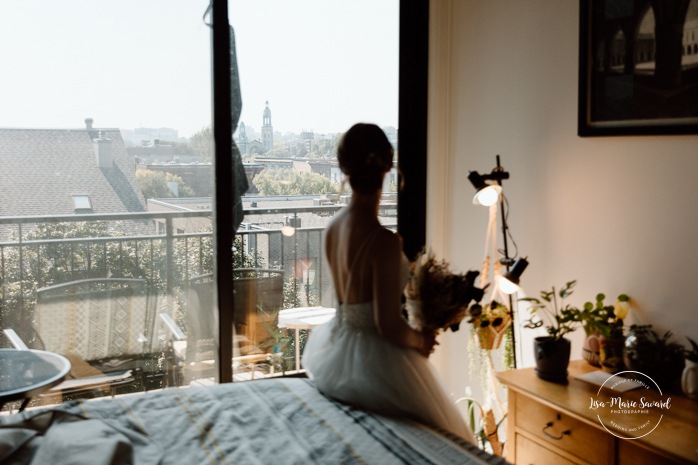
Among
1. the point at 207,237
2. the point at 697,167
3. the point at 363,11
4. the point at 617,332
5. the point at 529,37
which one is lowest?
the point at 617,332

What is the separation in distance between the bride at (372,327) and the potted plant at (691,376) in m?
0.73

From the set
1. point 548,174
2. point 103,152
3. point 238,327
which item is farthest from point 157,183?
point 548,174

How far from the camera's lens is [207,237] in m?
3.46

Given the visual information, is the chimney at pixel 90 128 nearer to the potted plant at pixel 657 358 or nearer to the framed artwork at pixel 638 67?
the framed artwork at pixel 638 67

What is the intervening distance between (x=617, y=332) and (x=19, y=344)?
2.48m

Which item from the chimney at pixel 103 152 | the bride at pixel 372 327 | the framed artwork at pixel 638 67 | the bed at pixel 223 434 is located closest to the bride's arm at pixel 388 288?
the bride at pixel 372 327

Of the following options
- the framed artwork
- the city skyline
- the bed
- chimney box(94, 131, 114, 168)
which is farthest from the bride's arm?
chimney box(94, 131, 114, 168)

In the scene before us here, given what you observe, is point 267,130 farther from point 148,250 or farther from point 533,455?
point 533,455

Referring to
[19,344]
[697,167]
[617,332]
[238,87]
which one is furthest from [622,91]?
[19,344]

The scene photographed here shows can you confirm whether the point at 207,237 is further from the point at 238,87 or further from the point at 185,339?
the point at 238,87

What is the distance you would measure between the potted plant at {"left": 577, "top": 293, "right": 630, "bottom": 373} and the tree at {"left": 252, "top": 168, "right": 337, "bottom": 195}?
1.47 metres

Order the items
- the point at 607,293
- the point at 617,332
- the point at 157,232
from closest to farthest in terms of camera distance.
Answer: the point at 617,332 → the point at 607,293 → the point at 157,232

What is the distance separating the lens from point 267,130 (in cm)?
354

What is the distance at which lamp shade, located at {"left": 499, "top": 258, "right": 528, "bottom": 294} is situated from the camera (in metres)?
2.91
